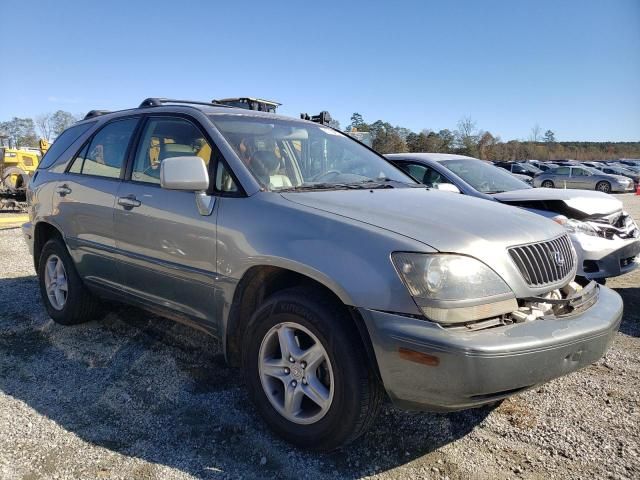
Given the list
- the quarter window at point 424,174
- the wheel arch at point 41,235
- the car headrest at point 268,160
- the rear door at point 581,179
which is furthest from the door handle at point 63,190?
the rear door at point 581,179

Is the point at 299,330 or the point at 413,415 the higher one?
the point at 299,330

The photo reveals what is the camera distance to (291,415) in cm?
260

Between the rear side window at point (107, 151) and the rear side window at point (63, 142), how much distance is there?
0.28 meters

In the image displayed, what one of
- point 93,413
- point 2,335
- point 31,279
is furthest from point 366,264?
point 31,279

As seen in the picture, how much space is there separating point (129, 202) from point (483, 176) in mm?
4758

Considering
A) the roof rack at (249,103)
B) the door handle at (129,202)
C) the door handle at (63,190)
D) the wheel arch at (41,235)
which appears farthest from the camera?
the roof rack at (249,103)

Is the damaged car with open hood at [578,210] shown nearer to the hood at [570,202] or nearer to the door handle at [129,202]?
the hood at [570,202]

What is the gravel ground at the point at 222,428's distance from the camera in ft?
8.03

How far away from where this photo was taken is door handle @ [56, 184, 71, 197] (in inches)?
164

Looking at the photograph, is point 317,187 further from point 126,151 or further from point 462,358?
point 126,151

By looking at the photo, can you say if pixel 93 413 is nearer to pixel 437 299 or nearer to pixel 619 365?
pixel 437 299

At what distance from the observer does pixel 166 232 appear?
3160 mm

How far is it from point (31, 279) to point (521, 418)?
5.75 metres

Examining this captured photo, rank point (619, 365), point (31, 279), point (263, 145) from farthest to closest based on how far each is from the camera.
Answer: point (31, 279), point (619, 365), point (263, 145)
